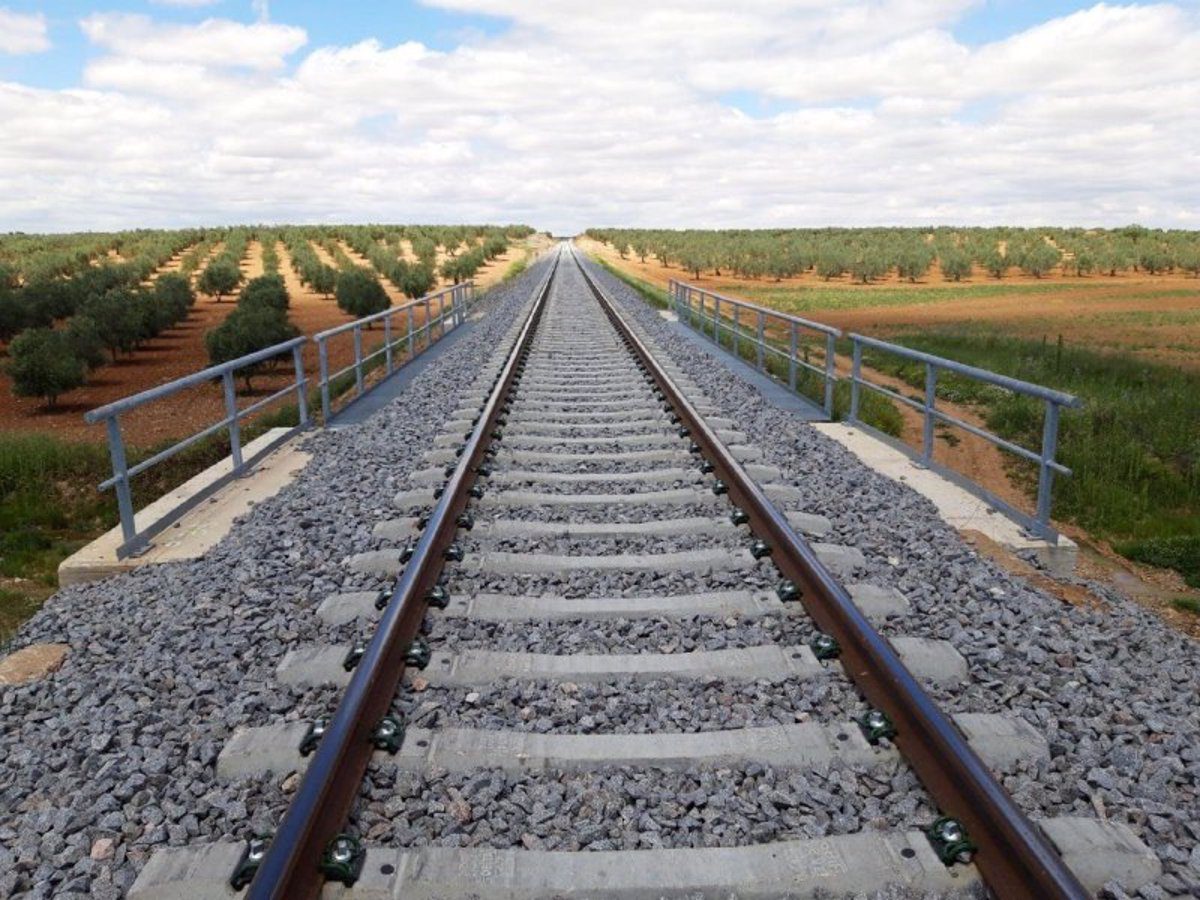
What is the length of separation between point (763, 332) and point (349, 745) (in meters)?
11.7

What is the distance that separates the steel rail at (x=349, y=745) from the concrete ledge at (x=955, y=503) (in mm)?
3619

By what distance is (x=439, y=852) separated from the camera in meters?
3.14

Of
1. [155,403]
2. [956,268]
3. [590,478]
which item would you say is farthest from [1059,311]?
[590,478]

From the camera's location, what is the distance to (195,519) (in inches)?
293

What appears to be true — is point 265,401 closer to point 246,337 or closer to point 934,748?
point 934,748

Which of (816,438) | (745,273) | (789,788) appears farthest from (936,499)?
(745,273)

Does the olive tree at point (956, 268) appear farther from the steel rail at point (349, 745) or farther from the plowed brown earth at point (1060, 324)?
the steel rail at point (349, 745)

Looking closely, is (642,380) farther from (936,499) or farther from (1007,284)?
(1007,284)

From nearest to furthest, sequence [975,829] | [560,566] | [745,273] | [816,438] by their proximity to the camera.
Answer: [975,829], [560,566], [816,438], [745,273]

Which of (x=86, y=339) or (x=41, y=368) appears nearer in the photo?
(x=41, y=368)

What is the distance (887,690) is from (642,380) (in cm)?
953

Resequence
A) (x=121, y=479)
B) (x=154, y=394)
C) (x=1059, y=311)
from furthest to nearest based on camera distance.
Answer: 1. (x=1059, y=311)
2. (x=154, y=394)
3. (x=121, y=479)

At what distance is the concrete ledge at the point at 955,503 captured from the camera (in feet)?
21.1

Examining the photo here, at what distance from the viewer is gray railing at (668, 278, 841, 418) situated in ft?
38.4
